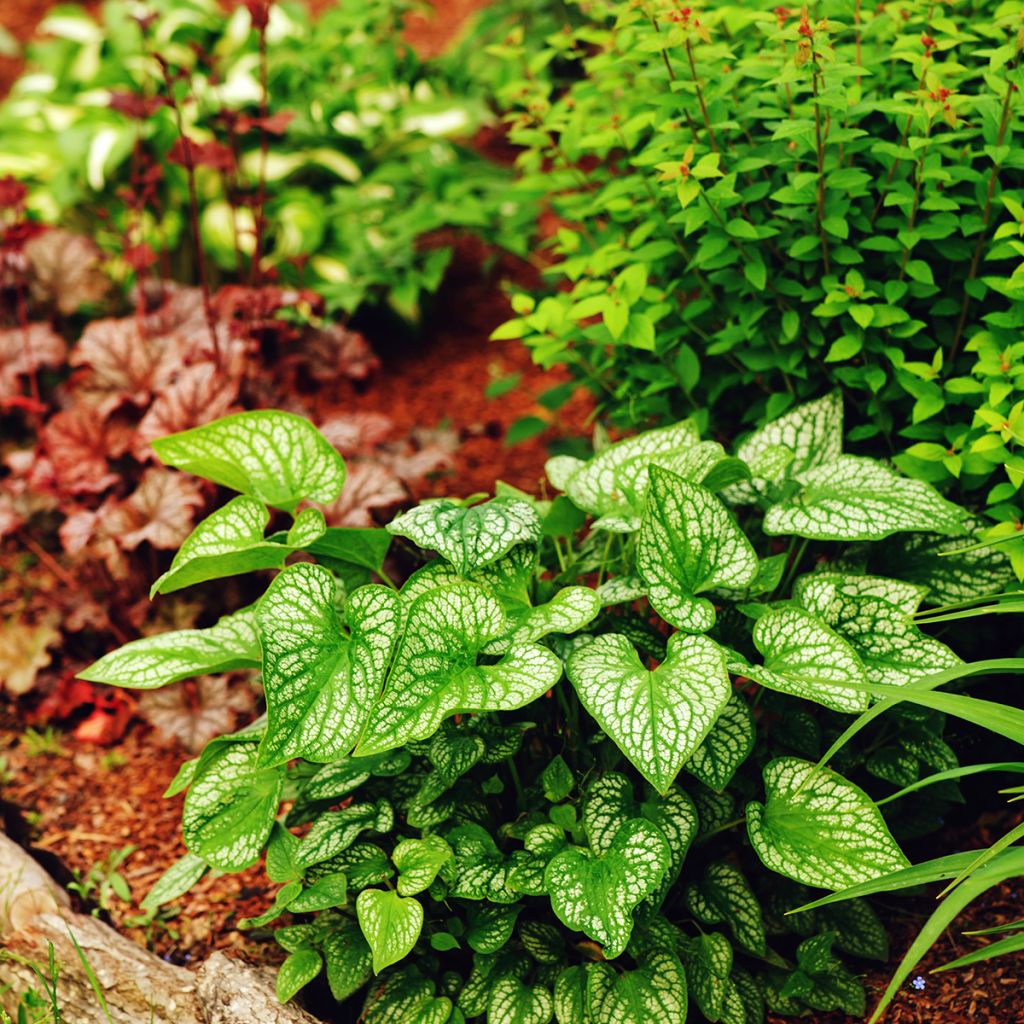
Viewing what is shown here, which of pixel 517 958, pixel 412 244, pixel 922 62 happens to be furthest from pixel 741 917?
pixel 412 244

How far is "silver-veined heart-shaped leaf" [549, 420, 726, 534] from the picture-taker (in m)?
2.08

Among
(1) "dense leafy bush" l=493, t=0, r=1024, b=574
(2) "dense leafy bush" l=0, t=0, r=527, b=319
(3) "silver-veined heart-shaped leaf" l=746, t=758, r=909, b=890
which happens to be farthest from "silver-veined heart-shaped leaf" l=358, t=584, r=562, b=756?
(2) "dense leafy bush" l=0, t=0, r=527, b=319

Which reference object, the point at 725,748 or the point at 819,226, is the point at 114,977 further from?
the point at 819,226

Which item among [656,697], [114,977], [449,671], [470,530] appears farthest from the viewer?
[114,977]

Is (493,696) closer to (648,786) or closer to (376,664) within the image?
(376,664)

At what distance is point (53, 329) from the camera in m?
3.82

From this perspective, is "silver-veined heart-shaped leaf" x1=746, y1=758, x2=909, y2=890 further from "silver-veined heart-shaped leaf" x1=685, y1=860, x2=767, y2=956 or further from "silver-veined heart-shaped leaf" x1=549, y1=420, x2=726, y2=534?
"silver-veined heart-shaped leaf" x1=549, y1=420, x2=726, y2=534

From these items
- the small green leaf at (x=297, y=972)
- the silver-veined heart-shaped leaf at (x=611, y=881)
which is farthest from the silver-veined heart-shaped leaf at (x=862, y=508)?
the small green leaf at (x=297, y=972)

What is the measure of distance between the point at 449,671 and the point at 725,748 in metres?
0.52

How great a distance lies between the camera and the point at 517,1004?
1957mm

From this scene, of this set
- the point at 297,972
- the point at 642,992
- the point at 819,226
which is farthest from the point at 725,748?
the point at 819,226

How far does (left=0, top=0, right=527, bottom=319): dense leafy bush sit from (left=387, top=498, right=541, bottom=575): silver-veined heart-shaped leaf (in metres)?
2.07

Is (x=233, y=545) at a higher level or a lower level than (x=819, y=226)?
lower

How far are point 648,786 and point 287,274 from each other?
2.81 metres
